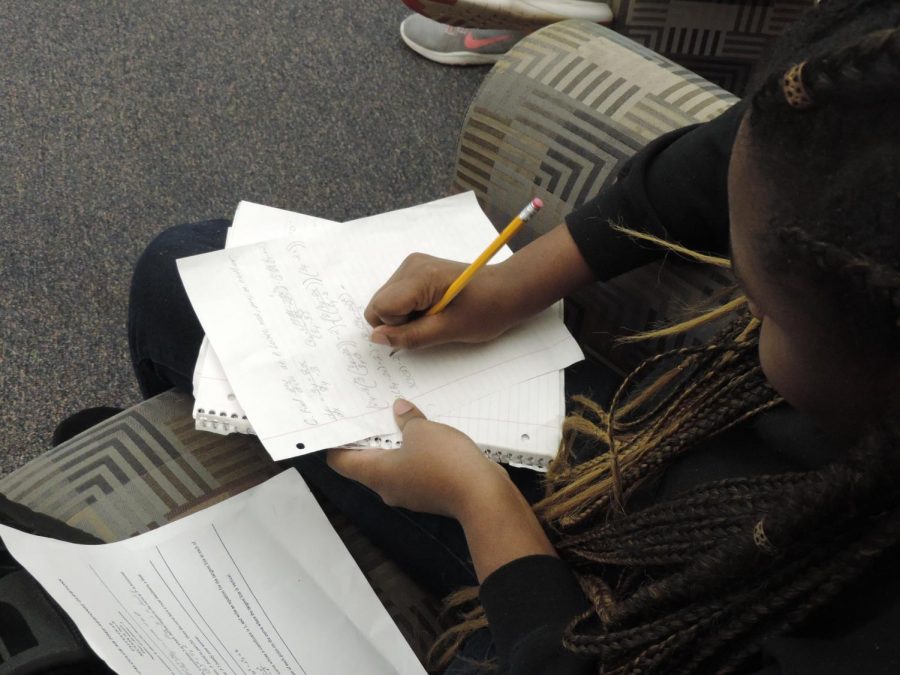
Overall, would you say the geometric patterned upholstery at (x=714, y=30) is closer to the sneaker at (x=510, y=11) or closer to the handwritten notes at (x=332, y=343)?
the sneaker at (x=510, y=11)

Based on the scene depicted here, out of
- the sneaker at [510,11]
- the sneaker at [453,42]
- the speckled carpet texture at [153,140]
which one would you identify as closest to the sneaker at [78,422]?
the speckled carpet texture at [153,140]

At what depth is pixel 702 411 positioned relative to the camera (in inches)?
24.3

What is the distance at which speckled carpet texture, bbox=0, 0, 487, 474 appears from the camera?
1.19 m

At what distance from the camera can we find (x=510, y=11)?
1315 millimetres

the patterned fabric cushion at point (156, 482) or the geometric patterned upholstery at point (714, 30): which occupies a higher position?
the geometric patterned upholstery at point (714, 30)

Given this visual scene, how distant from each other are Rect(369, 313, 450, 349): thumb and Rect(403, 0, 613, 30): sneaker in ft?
2.51

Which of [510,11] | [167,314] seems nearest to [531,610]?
[167,314]

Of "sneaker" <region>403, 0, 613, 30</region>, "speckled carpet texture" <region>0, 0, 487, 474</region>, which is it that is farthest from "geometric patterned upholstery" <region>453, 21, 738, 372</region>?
"speckled carpet texture" <region>0, 0, 487, 474</region>

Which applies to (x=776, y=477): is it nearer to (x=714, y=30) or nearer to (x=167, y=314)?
(x=167, y=314)

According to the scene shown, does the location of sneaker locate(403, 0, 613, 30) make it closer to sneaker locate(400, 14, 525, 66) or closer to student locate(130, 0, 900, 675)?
sneaker locate(400, 14, 525, 66)

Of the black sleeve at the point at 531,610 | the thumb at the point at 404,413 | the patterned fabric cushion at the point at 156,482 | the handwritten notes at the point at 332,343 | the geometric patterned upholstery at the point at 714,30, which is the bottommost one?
the black sleeve at the point at 531,610

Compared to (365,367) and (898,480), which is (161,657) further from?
(898,480)

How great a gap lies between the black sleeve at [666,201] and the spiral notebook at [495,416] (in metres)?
0.13

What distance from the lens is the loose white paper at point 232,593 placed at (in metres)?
0.59
